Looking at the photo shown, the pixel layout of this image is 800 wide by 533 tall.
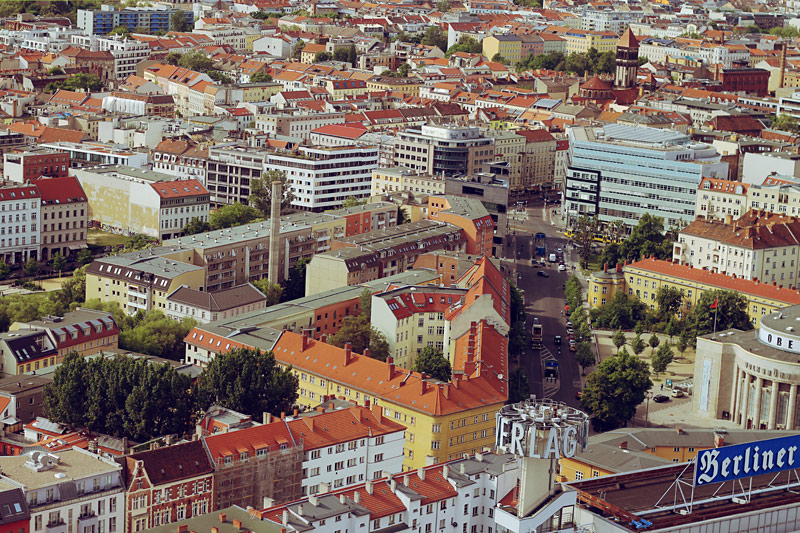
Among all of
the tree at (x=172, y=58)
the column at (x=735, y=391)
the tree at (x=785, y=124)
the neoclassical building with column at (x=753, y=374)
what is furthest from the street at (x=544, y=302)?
the tree at (x=172, y=58)

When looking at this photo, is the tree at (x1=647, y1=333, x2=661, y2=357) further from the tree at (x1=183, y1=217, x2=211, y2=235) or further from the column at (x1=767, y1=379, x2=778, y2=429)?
the tree at (x1=183, y1=217, x2=211, y2=235)

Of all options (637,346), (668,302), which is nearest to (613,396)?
(637,346)

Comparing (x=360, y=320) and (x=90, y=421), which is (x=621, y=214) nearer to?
(x=360, y=320)

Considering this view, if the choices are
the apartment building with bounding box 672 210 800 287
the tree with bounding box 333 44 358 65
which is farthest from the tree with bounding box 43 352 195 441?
the tree with bounding box 333 44 358 65

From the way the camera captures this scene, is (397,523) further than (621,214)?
No

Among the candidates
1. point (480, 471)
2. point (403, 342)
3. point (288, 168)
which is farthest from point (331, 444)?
point (288, 168)

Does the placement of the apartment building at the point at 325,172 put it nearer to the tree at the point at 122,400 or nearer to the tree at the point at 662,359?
the tree at the point at 662,359

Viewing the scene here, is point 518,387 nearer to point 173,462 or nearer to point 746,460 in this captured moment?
point 173,462
